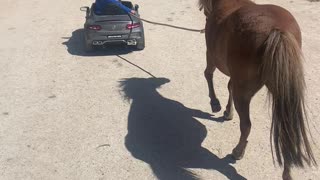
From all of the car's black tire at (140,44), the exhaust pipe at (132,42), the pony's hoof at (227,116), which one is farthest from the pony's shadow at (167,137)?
the car's black tire at (140,44)

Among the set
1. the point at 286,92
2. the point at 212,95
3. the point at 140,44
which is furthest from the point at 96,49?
the point at 286,92

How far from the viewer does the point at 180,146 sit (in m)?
6.29

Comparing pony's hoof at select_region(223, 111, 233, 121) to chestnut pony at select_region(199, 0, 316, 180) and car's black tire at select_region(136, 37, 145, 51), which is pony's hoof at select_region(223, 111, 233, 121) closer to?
chestnut pony at select_region(199, 0, 316, 180)

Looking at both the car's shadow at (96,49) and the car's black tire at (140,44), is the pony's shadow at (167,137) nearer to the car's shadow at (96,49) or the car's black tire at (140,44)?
the car's black tire at (140,44)

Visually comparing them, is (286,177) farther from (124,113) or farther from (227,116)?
(124,113)

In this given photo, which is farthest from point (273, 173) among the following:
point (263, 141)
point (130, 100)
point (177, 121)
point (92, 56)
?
point (92, 56)

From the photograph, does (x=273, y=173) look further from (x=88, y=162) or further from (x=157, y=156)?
(x=88, y=162)

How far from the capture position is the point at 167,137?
257 inches

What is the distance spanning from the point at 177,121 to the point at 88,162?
1643 millimetres

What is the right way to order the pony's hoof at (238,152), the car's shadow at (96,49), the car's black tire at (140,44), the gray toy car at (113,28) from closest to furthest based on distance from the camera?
the pony's hoof at (238,152), the gray toy car at (113,28), the car's black tire at (140,44), the car's shadow at (96,49)

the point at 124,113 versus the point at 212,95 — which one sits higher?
the point at 212,95

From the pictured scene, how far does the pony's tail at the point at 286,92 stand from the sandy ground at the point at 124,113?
0.87m

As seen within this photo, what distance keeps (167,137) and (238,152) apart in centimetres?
117

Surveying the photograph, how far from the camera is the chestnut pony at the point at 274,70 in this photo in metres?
4.61
